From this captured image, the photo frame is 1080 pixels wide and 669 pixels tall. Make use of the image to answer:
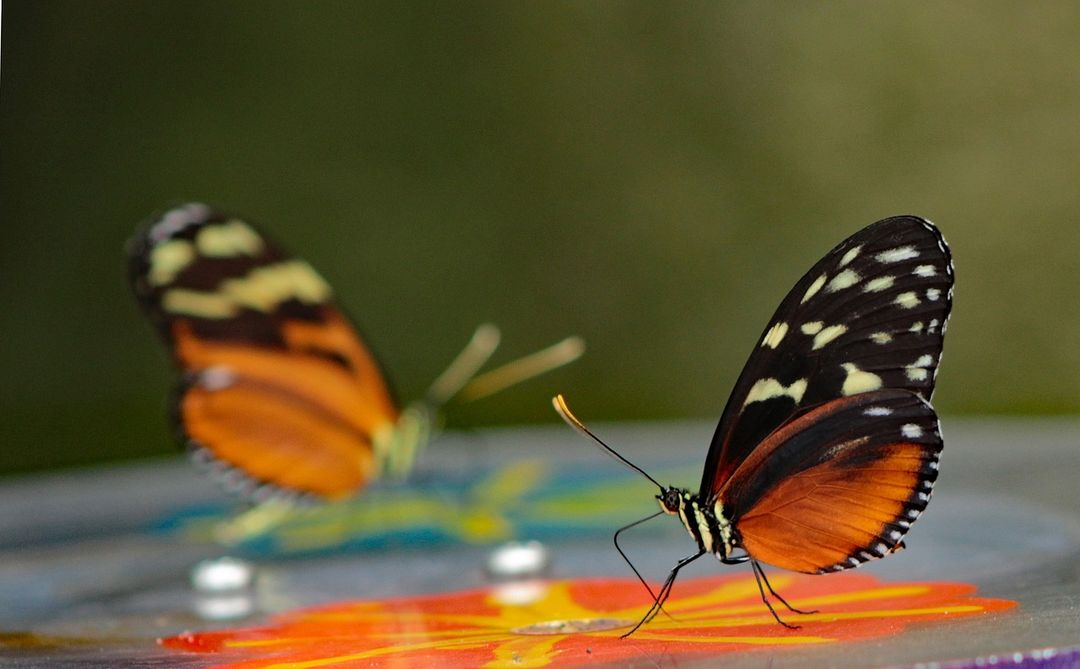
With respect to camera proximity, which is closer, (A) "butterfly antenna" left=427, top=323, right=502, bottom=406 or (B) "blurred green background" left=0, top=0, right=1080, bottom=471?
(A) "butterfly antenna" left=427, top=323, right=502, bottom=406

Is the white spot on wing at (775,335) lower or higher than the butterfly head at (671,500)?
higher

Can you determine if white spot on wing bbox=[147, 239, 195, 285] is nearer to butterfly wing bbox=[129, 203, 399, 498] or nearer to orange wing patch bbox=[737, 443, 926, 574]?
butterfly wing bbox=[129, 203, 399, 498]

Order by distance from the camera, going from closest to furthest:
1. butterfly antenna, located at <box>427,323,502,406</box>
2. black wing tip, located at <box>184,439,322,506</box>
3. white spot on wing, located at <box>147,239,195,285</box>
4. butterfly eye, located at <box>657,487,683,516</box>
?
butterfly eye, located at <box>657,487,683,516</box> → white spot on wing, located at <box>147,239,195,285</box> → black wing tip, located at <box>184,439,322,506</box> → butterfly antenna, located at <box>427,323,502,406</box>

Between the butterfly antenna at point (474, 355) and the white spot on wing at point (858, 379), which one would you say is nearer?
the white spot on wing at point (858, 379)

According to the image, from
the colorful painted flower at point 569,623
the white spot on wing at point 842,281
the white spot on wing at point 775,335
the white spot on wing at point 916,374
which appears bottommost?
the colorful painted flower at point 569,623

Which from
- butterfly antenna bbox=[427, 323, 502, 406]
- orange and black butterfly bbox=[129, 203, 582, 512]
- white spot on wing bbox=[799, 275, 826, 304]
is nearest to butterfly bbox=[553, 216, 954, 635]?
white spot on wing bbox=[799, 275, 826, 304]

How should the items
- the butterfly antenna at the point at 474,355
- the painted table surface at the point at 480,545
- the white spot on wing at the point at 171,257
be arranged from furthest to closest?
the butterfly antenna at the point at 474,355 → the white spot on wing at the point at 171,257 → the painted table surface at the point at 480,545

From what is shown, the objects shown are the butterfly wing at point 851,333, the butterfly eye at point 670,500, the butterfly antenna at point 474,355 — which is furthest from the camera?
the butterfly antenna at point 474,355

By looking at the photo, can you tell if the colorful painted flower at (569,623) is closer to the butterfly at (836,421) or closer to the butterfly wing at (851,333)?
the butterfly at (836,421)

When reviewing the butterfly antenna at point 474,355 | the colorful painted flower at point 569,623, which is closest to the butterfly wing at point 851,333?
the colorful painted flower at point 569,623
